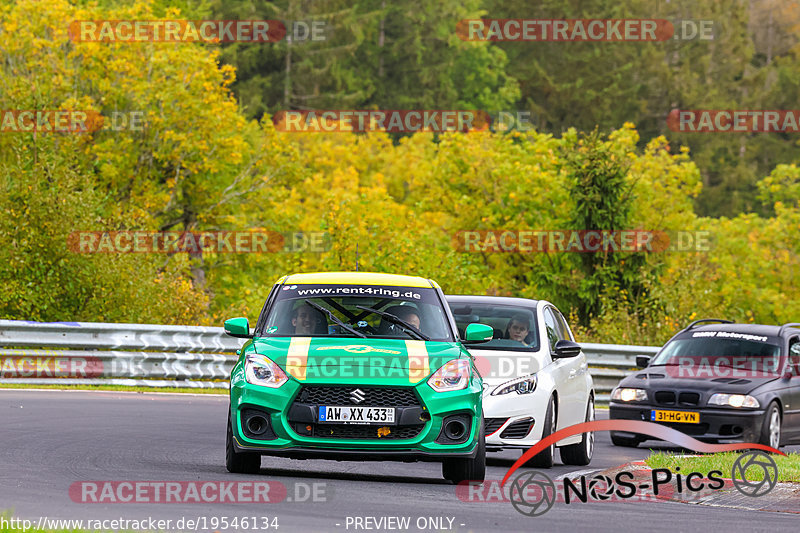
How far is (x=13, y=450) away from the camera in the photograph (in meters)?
12.9

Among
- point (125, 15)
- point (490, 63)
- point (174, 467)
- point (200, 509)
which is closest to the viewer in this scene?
point (200, 509)

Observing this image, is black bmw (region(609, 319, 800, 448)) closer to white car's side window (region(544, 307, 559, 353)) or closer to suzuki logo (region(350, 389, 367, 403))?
white car's side window (region(544, 307, 559, 353))

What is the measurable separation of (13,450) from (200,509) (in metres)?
3.99

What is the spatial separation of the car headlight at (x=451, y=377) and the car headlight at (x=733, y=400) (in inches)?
253

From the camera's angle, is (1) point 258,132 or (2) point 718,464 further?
(1) point 258,132

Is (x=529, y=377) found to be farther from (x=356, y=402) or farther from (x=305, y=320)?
(x=356, y=402)

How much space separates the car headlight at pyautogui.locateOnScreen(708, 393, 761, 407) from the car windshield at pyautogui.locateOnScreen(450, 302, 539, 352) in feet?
10.3

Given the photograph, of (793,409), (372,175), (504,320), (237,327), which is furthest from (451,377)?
(372,175)

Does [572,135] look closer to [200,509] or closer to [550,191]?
[550,191]

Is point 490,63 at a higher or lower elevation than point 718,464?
higher

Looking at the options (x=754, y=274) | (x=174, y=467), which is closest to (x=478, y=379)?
(x=174, y=467)

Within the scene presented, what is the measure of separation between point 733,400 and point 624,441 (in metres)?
1.71

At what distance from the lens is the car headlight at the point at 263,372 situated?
36.9 ft

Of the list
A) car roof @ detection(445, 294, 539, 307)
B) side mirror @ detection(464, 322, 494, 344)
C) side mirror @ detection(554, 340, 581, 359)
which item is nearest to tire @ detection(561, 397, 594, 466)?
side mirror @ detection(554, 340, 581, 359)
